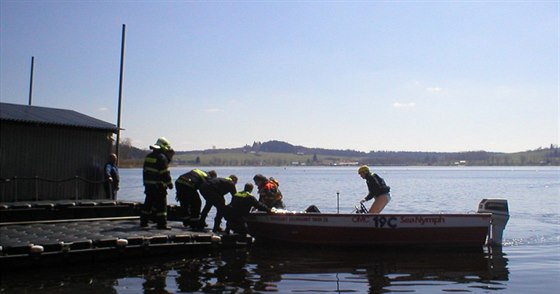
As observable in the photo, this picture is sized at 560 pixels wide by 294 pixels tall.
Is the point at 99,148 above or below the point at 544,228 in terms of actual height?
above

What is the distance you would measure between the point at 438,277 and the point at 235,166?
187328 mm

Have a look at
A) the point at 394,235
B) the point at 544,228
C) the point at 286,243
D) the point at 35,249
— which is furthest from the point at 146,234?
the point at 544,228

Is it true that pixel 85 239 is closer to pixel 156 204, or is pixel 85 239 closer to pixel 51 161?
pixel 156 204

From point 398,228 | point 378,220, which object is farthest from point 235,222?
point 398,228

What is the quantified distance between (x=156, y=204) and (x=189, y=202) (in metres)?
1.09

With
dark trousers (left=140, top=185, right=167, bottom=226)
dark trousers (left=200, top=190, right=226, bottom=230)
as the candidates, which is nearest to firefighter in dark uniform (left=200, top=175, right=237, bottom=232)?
dark trousers (left=200, top=190, right=226, bottom=230)

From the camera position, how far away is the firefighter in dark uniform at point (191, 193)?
1490 centimetres

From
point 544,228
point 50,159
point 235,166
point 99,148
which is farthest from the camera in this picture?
point 235,166

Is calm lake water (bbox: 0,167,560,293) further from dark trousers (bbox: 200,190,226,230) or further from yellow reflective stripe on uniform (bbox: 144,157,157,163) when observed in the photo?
yellow reflective stripe on uniform (bbox: 144,157,157,163)

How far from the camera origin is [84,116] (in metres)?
19.0

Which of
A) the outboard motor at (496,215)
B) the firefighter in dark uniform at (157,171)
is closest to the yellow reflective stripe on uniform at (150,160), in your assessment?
the firefighter in dark uniform at (157,171)

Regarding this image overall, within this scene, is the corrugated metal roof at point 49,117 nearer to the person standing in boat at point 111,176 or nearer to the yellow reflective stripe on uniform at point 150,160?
the person standing in boat at point 111,176

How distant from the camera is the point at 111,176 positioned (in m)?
17.5

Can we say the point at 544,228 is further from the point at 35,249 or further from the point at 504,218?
the point at 35,249
